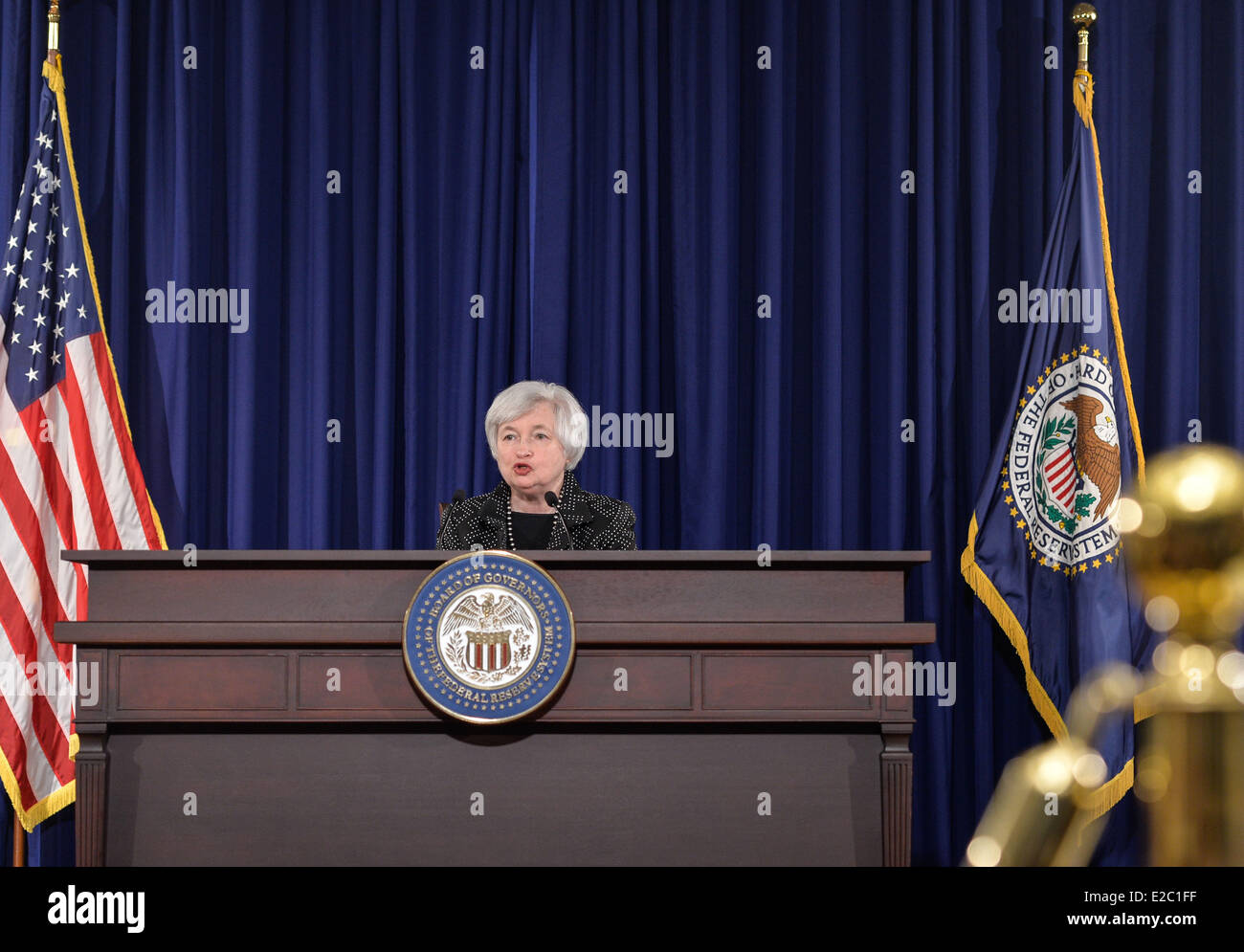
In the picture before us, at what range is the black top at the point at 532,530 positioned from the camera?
303 cm

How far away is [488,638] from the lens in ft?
7.84

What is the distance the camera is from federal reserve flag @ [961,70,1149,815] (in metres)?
3.63

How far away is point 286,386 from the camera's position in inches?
169

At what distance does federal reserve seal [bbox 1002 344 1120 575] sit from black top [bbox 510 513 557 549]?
5.41 ft

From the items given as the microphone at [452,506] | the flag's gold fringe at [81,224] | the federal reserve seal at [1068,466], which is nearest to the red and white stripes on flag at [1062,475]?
the federal reserve seal at [1068,466]

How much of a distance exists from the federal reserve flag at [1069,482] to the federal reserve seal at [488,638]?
1.91 m

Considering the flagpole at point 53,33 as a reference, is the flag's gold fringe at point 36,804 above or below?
below

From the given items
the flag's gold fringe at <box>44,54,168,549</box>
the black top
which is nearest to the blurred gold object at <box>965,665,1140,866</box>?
the black top

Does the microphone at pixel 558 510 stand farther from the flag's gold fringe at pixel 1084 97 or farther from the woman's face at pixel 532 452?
the flag's gold fringe at pixel 1084 97

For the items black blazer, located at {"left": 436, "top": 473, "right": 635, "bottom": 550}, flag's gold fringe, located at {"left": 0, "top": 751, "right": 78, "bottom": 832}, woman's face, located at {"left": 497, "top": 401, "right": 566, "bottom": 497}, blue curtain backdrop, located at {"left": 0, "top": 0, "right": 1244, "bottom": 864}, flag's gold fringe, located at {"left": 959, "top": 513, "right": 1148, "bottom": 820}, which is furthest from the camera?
blue curtain backdrop, located at {"left": 0, "top": 0, "right": 1244, "bottom": 864}

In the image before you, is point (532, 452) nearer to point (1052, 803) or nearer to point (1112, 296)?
point (1112, 296)

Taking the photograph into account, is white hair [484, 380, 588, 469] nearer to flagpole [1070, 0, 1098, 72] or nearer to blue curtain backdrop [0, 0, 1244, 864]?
blue curtain backdrop [0, 0, 1244, 864]

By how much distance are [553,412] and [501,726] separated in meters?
1.01

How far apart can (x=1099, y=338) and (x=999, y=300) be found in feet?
1.75
